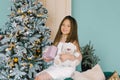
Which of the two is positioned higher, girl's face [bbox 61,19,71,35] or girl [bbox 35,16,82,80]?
girl's face [bbox 61,19,71,35]

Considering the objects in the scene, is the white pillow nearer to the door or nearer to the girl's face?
the girl's face

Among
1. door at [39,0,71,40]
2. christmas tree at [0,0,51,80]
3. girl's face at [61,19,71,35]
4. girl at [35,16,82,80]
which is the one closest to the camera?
girl at [35,16,82,80]

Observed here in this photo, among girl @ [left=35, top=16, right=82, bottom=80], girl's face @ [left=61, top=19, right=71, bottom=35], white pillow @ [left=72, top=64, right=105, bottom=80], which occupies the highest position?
girl's face @ [left=61, top=19, right=71, bottom=35]

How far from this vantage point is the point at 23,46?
3.21 meters

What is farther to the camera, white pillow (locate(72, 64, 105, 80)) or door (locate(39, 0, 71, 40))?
door (locate(39, 0, 71, 40))

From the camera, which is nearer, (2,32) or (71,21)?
(71,21)

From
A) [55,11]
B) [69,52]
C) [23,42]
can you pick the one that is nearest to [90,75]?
[69,52]

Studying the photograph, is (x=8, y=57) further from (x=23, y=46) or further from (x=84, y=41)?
(x=84, y=41)

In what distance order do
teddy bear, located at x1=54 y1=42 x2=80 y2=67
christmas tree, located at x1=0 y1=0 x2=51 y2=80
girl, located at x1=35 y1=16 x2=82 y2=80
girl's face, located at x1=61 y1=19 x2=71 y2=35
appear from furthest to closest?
christmas tree, located at x1=0 y1=0 x2=51 y2=80 → girl's face, located at x1=61 y1=19 x2=71 y2=35 → teddy bear, located at x1=54 y1=42 x2=80 y2=67 → girl, located at x1=35 y1=16 x2=82 y2=80

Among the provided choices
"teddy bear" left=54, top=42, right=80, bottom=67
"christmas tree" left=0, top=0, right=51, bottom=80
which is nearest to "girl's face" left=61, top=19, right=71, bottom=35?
"teddy bear" left=54, top=42, right=80, bottom=67

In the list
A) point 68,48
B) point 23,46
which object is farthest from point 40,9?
point 68,48

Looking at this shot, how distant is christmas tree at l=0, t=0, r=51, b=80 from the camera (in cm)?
314

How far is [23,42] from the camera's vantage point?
3.22 metres

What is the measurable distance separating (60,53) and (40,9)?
0.84 meters
